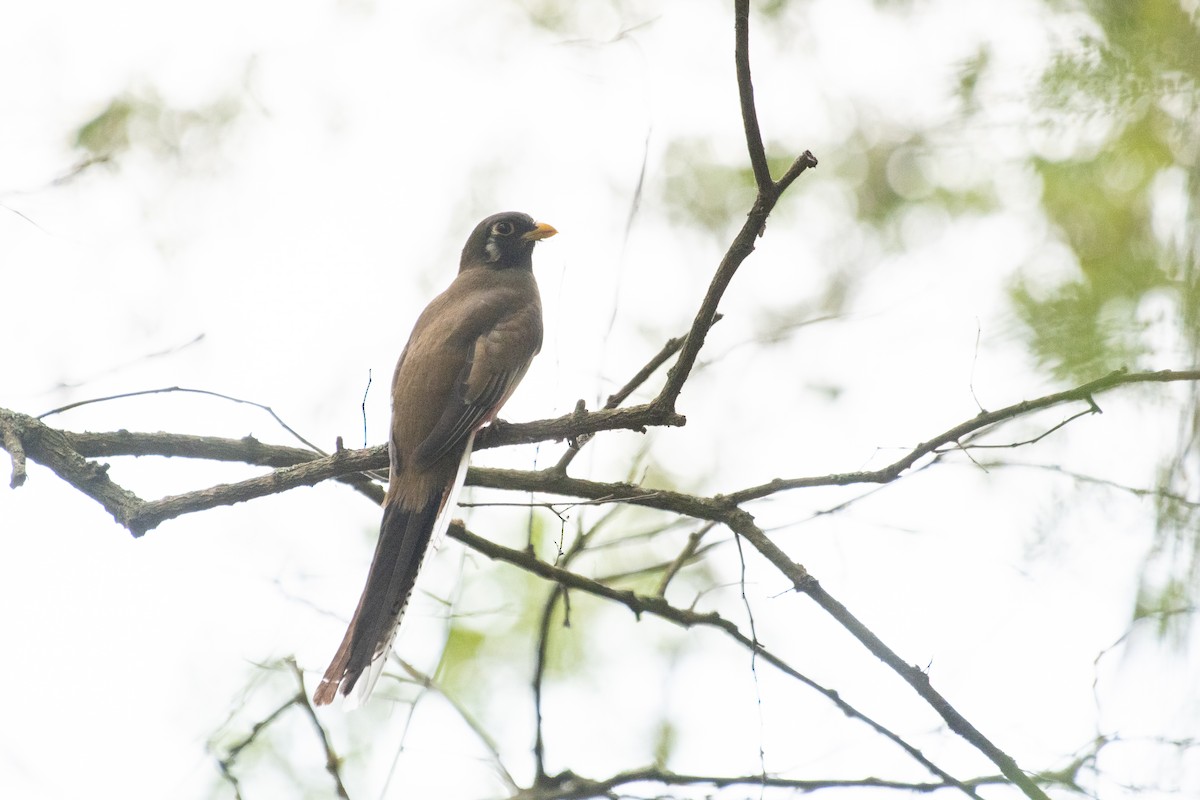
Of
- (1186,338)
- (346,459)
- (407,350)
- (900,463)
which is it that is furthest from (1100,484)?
(407,350)

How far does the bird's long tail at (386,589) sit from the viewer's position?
4830mm

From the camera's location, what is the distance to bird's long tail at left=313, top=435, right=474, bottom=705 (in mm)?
4830

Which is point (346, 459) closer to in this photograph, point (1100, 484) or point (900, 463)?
point (900, 463)

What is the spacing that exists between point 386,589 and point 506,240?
9.40 feet

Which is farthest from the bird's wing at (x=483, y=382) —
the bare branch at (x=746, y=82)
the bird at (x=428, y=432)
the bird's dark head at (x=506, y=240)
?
the bare branch at (x=746, y=82)

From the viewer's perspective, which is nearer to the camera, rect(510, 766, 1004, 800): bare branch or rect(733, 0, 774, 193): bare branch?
rect(733, 0, 774, 193): bare branch

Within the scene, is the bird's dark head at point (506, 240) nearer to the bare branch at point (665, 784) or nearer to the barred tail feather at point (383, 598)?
the barred tail feather at point (383, 598)

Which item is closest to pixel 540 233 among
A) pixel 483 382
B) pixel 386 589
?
pixel 483 382

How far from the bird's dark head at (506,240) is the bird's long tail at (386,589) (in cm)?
223

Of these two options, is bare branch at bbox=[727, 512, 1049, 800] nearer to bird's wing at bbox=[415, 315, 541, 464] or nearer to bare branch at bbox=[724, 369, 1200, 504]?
bare branch at bbox=[724, 369, 1200, 504]

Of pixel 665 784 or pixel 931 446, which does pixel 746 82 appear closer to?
pixel 931 446

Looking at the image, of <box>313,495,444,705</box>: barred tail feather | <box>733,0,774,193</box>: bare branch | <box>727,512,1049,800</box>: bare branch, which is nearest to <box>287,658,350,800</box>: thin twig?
<box>313,495,444,705</box>: barred tail feather

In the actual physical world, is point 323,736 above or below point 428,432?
below

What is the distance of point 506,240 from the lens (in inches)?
281
